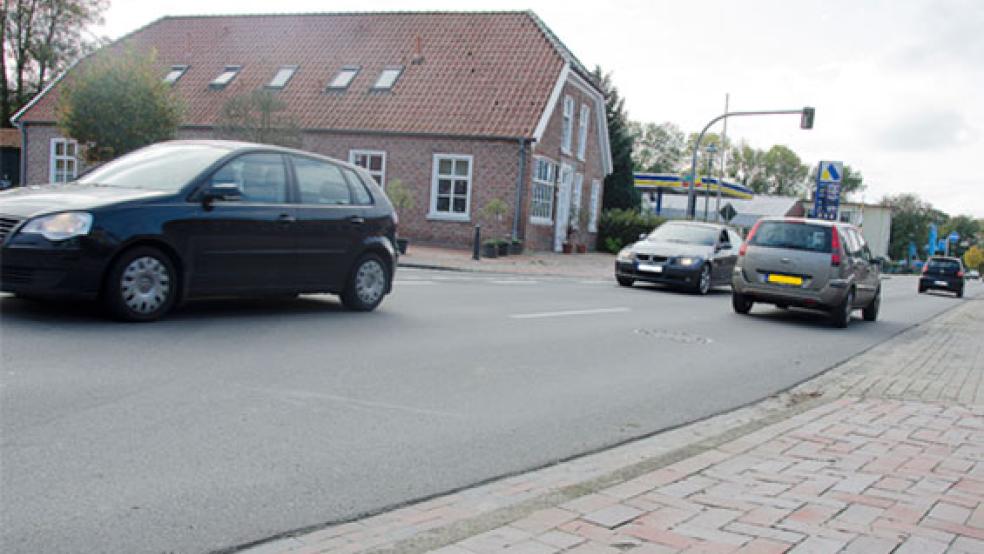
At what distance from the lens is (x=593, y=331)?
426 inches

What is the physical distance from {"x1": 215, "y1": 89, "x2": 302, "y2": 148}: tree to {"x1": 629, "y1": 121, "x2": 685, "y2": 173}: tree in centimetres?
9142

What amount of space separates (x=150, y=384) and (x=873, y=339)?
34.5ft

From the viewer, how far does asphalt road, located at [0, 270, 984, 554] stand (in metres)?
3.93

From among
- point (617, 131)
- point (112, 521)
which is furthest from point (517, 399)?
point (617, 131)

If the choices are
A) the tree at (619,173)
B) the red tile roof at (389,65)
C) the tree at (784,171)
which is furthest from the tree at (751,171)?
the red tile roof at (389,65)

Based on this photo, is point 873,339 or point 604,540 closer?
point 604,540

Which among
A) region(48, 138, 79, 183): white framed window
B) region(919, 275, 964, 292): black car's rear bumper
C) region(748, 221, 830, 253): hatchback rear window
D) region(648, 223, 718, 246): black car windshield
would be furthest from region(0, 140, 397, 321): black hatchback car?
region(919, 275, 964, 292): black car's rear bumper

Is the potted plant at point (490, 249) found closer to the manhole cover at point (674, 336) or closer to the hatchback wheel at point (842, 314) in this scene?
the hatchback wheel at point (842, 314)

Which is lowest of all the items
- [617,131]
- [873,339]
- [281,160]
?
[873,339]

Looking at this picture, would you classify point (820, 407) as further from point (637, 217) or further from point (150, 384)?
point (637, 217)

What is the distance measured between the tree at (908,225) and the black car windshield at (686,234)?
106m

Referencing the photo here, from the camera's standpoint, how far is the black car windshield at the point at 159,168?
8453mm

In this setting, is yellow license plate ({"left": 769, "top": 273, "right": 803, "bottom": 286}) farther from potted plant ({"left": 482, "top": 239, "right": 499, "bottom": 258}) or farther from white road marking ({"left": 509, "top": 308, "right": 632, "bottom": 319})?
potted plant ({"left": 482, "top": 239, "right": 499, "bottom": 258})

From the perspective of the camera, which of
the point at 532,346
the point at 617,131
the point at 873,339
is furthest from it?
the point at 617,131
